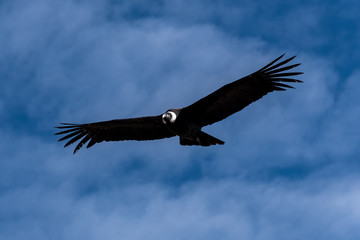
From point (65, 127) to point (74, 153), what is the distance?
0.86 m

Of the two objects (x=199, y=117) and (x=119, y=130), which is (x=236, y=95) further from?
(x=119, y=130)

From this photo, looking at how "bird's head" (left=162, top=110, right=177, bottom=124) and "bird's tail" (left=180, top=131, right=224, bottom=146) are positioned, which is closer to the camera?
"bird's head" (left=162, top=110, right=177, bottom=124)

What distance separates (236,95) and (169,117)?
1.93 meters

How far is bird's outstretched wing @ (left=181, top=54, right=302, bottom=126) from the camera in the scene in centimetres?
1625

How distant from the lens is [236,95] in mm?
16844

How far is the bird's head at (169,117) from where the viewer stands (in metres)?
17.2

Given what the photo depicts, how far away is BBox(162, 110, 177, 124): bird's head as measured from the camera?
1720cm

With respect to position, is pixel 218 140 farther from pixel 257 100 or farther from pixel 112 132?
pixel 112 132

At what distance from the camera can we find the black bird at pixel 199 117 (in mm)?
16391

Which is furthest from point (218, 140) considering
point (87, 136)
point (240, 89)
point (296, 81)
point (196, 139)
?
point (87, 136)

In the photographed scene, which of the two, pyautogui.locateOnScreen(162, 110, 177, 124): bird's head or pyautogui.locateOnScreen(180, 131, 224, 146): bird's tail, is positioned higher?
pyautogui.locateOnScreen(162, 110, 177, 124): bird's head

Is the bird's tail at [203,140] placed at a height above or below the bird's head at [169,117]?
below

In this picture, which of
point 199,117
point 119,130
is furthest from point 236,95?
point 119,130

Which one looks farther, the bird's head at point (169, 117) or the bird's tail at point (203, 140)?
the bird's tail at point (203, 140)
